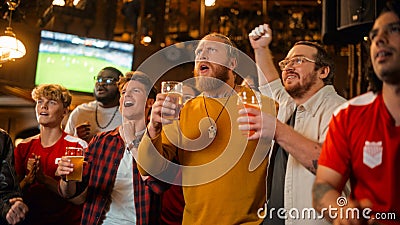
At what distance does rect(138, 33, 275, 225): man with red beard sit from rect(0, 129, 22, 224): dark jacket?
3.33 feet

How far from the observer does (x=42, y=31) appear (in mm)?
6316

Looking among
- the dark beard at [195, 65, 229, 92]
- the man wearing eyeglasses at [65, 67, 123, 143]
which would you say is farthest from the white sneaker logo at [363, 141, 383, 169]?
the man wearing eyeglasses at [65, 67, 123, 143]

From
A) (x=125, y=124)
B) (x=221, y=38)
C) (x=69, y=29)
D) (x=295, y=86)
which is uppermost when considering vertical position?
(x=69, y=29)

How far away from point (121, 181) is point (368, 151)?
1.63 meters

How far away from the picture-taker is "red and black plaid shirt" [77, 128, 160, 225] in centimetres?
306

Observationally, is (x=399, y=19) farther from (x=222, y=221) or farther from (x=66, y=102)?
(x=66, y=102)

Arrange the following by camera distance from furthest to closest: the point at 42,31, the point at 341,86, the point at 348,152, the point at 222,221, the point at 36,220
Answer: the point at 341,86
the point at 42,31
the point at 36,220
the point at 222,221
the point at 348,152

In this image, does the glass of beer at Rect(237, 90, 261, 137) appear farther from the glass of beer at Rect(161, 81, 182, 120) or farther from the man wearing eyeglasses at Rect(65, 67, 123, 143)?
the man wearing eyeglasses at Rect(65, 67, 123, 143)

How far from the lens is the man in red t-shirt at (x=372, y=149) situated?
186 centimetres

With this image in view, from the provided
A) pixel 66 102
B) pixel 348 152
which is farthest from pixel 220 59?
pixel 66 102

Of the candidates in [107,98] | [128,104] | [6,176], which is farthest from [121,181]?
[107,98]

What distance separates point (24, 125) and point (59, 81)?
123 centimetres

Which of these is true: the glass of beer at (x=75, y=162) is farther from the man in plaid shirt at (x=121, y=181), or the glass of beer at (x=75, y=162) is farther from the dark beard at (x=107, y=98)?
the dark beard at (x=107, y=98)

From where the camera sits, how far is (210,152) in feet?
8.82
